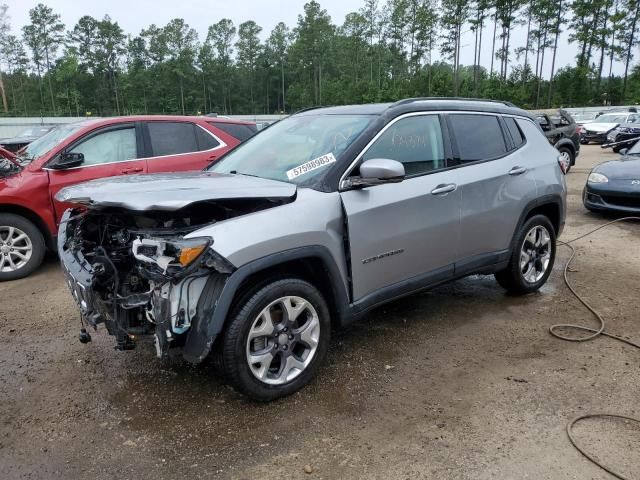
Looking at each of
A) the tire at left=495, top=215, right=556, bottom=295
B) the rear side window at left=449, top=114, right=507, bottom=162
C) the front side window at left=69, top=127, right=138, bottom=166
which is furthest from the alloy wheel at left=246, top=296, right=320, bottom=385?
the front side window at left=69, top=127, right=138, bottom=166

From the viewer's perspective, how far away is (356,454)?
104 inches

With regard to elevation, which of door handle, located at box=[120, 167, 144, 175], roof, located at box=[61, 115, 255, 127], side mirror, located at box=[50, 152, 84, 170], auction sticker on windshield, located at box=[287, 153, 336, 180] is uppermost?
roof, located at box=[61, 115, 255, 127]

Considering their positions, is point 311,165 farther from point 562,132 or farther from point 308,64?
point 308,64

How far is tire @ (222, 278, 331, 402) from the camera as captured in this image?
111 inches

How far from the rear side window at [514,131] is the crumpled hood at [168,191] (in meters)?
2.47

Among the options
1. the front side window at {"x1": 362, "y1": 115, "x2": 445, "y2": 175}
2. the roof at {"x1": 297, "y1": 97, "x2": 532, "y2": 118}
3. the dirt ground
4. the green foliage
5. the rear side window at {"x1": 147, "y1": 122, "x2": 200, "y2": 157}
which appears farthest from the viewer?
the green foliage

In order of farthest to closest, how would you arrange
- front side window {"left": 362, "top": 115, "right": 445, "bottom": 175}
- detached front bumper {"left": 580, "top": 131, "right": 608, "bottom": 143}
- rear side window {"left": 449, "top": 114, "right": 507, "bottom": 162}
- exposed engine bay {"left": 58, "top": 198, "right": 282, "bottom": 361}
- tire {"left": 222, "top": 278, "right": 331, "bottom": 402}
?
detached front bumper {"left": 580, "top": 131, "right": 608, "bottom": 143} < rear side window {"left": 449, "top": 114, "right": 507, "bottom": 162} < front side window {"left": 362, "top": 115, "right": 445, "bottom": 175} < tire {"left": 222, "top": 278, "right": 331, "bottom": 402} < exposed engine bay {"left": 58, "top": 198, "right": 282, "bottom": 361}

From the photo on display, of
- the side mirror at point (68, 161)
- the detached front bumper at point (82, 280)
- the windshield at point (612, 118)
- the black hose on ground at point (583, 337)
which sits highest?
the windshield at point (612, 118)

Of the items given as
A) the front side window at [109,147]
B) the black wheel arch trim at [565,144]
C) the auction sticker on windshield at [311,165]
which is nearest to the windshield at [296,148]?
the auction sticker on windshield at [311,165]

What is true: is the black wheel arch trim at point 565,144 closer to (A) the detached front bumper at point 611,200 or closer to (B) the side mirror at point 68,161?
(A) the detached front bumper at point 611,200

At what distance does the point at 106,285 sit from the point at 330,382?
1540 millimetres

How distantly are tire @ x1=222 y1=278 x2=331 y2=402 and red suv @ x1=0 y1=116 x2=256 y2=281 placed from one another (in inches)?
152

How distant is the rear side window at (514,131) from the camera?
4.66 metres

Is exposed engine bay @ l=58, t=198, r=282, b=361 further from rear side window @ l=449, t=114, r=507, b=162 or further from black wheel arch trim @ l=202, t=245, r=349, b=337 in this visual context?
rear side window @ l=449, t=114, r=507, b=162
